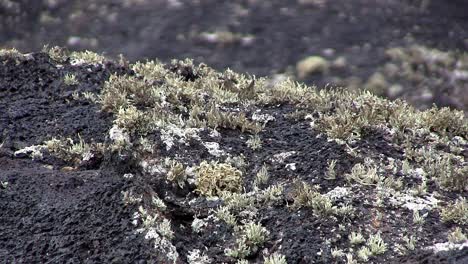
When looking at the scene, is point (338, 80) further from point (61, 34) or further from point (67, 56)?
point (67, 56)

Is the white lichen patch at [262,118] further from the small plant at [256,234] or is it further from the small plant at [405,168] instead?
the small plant at [256,234]

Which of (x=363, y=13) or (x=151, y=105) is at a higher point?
(x=151, y=105)

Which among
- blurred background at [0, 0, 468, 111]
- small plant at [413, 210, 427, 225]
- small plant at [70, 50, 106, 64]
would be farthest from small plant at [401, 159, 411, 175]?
blurred background at [0, 0, 468, 111]

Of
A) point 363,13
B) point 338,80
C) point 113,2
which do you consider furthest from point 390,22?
point 113,2

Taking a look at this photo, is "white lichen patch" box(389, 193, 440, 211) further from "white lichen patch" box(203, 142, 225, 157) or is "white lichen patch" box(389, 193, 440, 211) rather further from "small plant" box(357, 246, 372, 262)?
"white lichen patch" box(203, 142, 225, 157)

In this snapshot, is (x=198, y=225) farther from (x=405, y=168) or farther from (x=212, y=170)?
(x=405, y=168)

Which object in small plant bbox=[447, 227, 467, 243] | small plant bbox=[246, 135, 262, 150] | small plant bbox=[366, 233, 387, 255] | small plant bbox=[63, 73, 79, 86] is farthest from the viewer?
small plant bbox=[63, 73, 79, 86]
